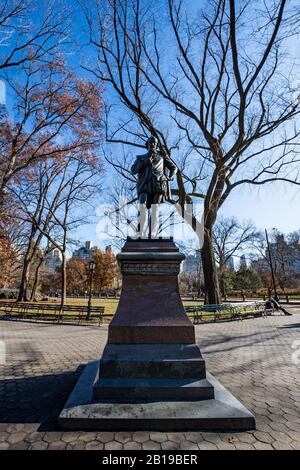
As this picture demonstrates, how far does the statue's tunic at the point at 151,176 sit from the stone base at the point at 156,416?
371 cm

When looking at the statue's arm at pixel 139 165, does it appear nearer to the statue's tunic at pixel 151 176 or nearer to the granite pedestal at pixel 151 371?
the statue's tunic at pixel 151 176

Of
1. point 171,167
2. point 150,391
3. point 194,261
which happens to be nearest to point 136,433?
point 150,391

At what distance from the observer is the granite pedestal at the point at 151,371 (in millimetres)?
3104

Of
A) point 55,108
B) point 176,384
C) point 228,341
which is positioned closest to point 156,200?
point 176,384

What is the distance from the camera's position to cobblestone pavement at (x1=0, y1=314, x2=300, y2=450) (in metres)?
2.79

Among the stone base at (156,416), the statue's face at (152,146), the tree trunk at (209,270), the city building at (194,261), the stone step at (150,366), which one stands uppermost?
the city building at (194,261)

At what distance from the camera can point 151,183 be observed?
5523 millimetres

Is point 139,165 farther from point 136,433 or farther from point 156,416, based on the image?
point 136,433

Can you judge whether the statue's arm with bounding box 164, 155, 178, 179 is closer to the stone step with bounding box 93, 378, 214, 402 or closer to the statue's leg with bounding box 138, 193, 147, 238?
the statue's leg with bounding box 138, 193, 147, 238

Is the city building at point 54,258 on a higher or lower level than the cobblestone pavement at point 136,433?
higher

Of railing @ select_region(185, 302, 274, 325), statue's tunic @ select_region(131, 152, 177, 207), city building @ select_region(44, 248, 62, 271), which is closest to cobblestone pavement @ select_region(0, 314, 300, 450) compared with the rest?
statue's tunic @ select_region(131, 152, 177, 207)

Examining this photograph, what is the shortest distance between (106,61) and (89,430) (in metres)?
15.7

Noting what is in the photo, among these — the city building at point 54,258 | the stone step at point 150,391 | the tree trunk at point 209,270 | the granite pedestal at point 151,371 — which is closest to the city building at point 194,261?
the tree trunk at point 209,270

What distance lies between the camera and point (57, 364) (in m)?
5.96
